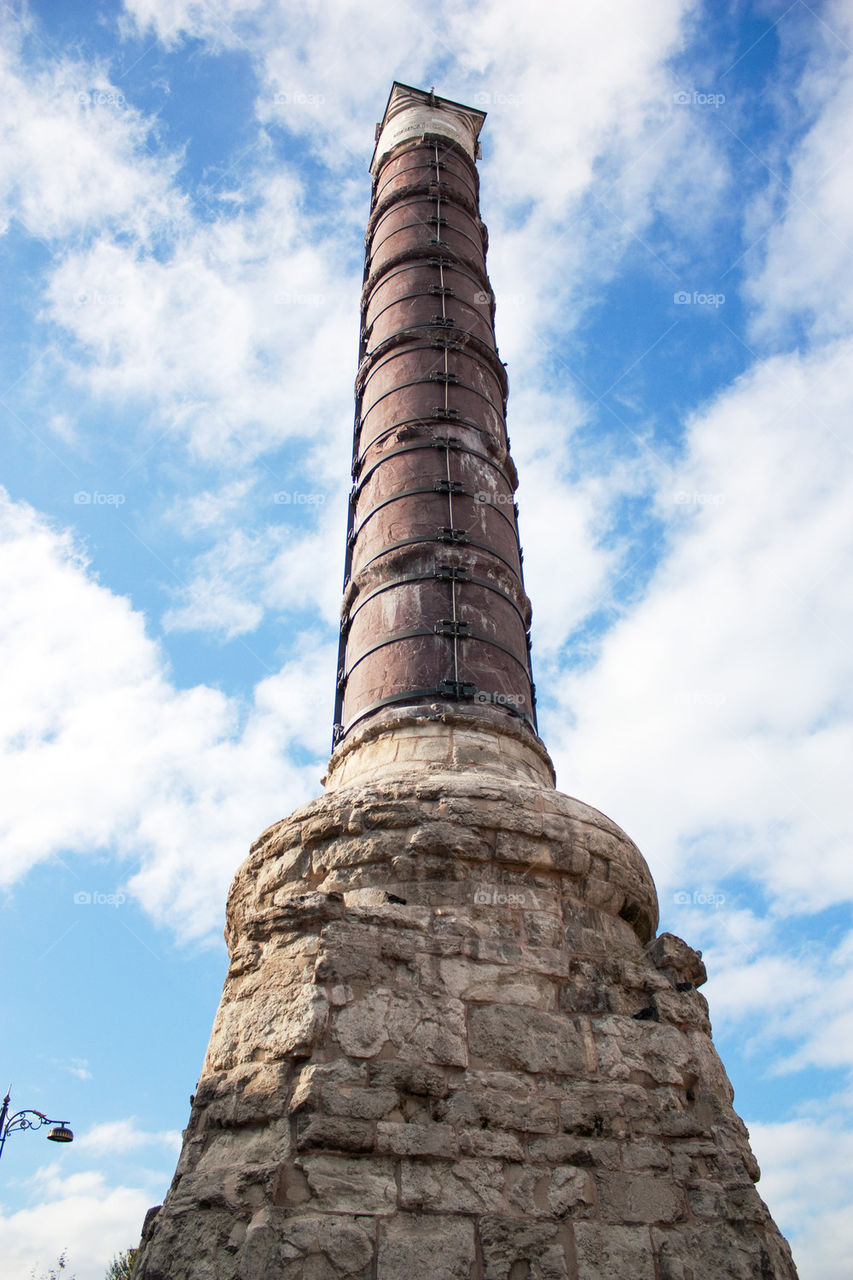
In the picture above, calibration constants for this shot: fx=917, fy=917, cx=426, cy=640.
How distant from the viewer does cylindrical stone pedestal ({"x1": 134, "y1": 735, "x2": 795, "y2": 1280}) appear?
107 inches

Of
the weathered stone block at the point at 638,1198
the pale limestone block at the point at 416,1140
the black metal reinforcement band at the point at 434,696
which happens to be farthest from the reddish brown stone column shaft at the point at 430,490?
the weathered stone block at the point at 638,1198

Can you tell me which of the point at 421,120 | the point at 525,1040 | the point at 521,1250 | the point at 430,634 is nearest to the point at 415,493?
the point at 430,634

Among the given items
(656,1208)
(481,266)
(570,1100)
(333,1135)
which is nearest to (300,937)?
(333,1135)

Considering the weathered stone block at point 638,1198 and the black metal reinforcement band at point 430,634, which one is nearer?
the weathered stone block at point 638,1198

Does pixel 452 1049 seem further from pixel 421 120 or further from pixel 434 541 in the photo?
pixel 421 120

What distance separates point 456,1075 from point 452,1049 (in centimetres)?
8

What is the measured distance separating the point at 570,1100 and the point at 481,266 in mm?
6572

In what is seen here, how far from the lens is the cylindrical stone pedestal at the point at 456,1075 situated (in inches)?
107

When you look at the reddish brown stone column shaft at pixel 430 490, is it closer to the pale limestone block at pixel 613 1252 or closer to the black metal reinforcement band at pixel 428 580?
the black metal reinforcement band at pixel 428 580

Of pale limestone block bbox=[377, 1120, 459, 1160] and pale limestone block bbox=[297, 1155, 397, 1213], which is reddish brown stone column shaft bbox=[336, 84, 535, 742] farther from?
pale limestone block bbox=[297, 1155, 397, 1213]

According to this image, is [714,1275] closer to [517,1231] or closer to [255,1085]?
[517,1231]

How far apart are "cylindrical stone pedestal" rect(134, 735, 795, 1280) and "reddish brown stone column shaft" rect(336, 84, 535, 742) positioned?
1.10m

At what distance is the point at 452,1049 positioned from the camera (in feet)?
10.1

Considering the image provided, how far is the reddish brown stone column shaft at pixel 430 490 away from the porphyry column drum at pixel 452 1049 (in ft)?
0.22
